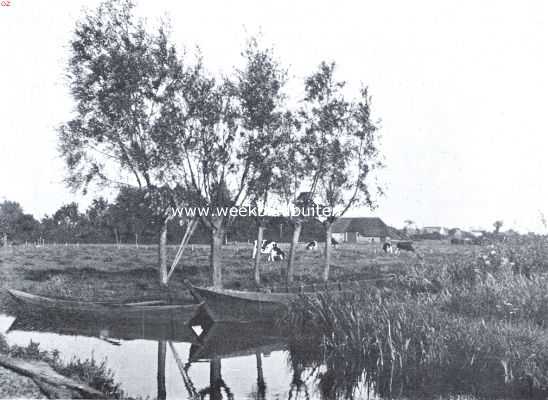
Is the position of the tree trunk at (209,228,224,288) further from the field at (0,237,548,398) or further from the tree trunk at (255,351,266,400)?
the tree trunk at (255,351,266,400)

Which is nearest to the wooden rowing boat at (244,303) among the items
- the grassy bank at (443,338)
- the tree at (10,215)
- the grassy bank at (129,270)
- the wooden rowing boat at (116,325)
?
the wooden rowing boat at (116,325)

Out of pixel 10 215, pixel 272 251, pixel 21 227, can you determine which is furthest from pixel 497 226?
pixel 10 215

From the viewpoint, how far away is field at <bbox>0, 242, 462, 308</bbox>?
23.8 metres

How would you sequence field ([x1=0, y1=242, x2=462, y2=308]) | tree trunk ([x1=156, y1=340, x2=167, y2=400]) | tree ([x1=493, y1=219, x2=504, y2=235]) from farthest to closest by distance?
field ([x1=0, y1=242, x2=462, y2=308]) → tree ([x1=493, y1=219, x2=504, y2=235]) → tree trunk ([x1=156, y1=340, x2=167, y2=400])

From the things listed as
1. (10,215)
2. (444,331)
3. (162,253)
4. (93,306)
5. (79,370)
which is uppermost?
(10,215)

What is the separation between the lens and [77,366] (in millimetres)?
11086

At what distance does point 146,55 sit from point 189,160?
4.24 m

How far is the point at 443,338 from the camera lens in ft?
34.2

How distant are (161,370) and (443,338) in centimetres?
631

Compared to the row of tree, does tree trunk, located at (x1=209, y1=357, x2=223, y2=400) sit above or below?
below

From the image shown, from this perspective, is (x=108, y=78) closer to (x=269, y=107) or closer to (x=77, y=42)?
(x=77, y=42)

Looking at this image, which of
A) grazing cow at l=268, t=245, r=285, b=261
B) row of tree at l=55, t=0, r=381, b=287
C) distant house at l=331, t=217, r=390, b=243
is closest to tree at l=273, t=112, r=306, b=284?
row of tree at l=55, t=0, r=381, b=287

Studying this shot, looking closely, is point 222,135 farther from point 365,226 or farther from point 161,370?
point 365,226

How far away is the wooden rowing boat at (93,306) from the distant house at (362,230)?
5583cm
